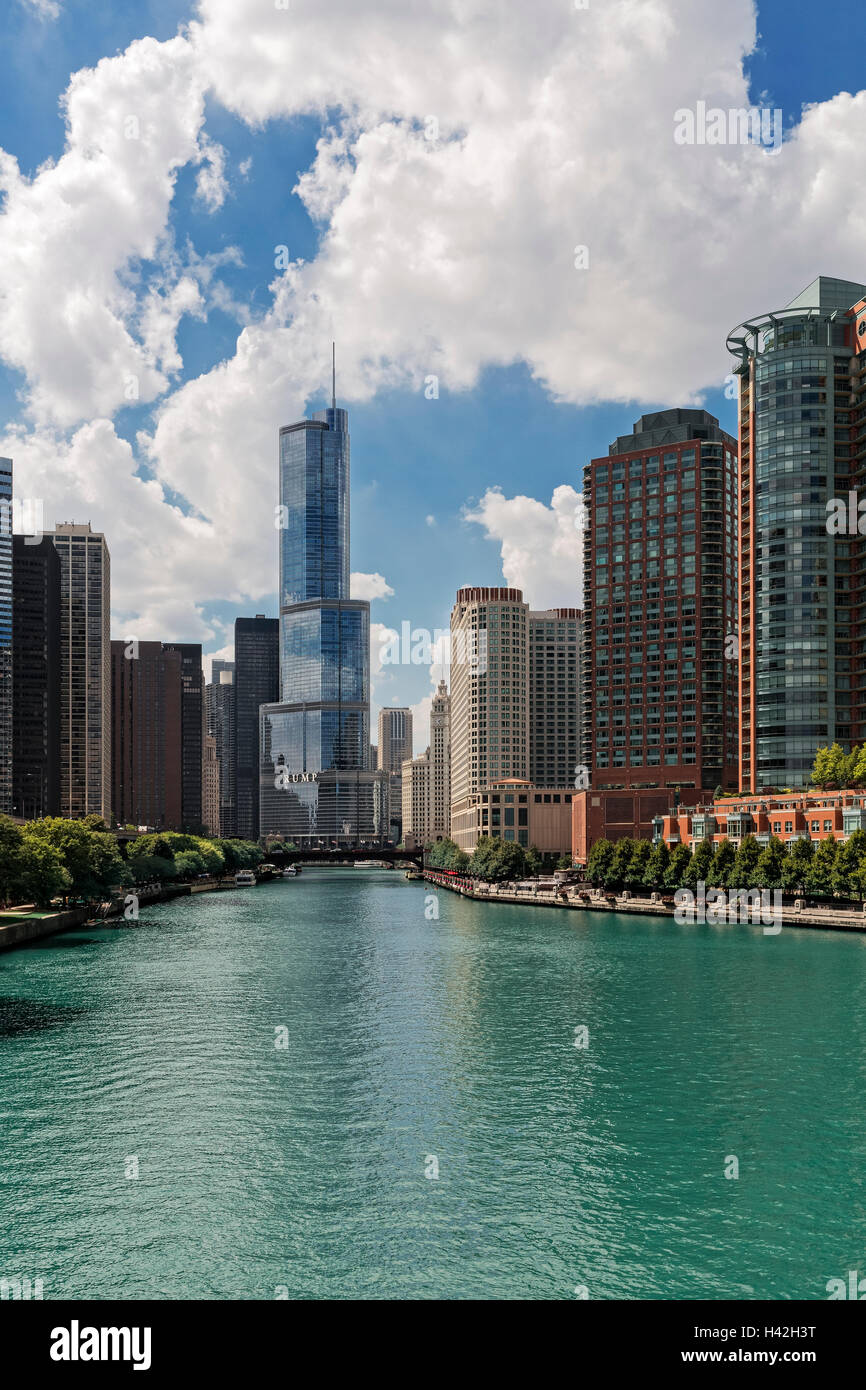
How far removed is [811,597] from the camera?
180m

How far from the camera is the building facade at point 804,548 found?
178625 mm

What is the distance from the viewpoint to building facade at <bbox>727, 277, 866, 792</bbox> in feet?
586

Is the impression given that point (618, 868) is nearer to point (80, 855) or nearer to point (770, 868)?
point (770, 868)

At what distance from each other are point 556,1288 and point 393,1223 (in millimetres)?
7001

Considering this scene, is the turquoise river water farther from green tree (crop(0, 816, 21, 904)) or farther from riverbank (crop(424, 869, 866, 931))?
riverbank (crop(424, 869, 866, 931))

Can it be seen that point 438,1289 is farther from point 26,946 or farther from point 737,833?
point 737,833

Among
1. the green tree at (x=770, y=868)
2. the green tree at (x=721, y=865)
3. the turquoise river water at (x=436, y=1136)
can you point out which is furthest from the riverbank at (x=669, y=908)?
the turquoise river water at (x=436, y=1136)

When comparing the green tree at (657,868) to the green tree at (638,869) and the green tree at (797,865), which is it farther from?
the green tree at (797,865)

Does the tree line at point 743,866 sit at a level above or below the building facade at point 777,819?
below

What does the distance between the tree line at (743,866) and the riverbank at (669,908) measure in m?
3.11

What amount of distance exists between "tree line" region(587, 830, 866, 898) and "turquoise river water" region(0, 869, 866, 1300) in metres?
36.2

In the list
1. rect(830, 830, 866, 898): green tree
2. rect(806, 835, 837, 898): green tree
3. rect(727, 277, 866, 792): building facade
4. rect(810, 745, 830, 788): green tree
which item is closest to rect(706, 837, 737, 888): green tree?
rect(806, 835, 837, 898): green tree

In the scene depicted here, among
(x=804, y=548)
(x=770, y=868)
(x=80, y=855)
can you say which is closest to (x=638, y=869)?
(x=770, y=868)
